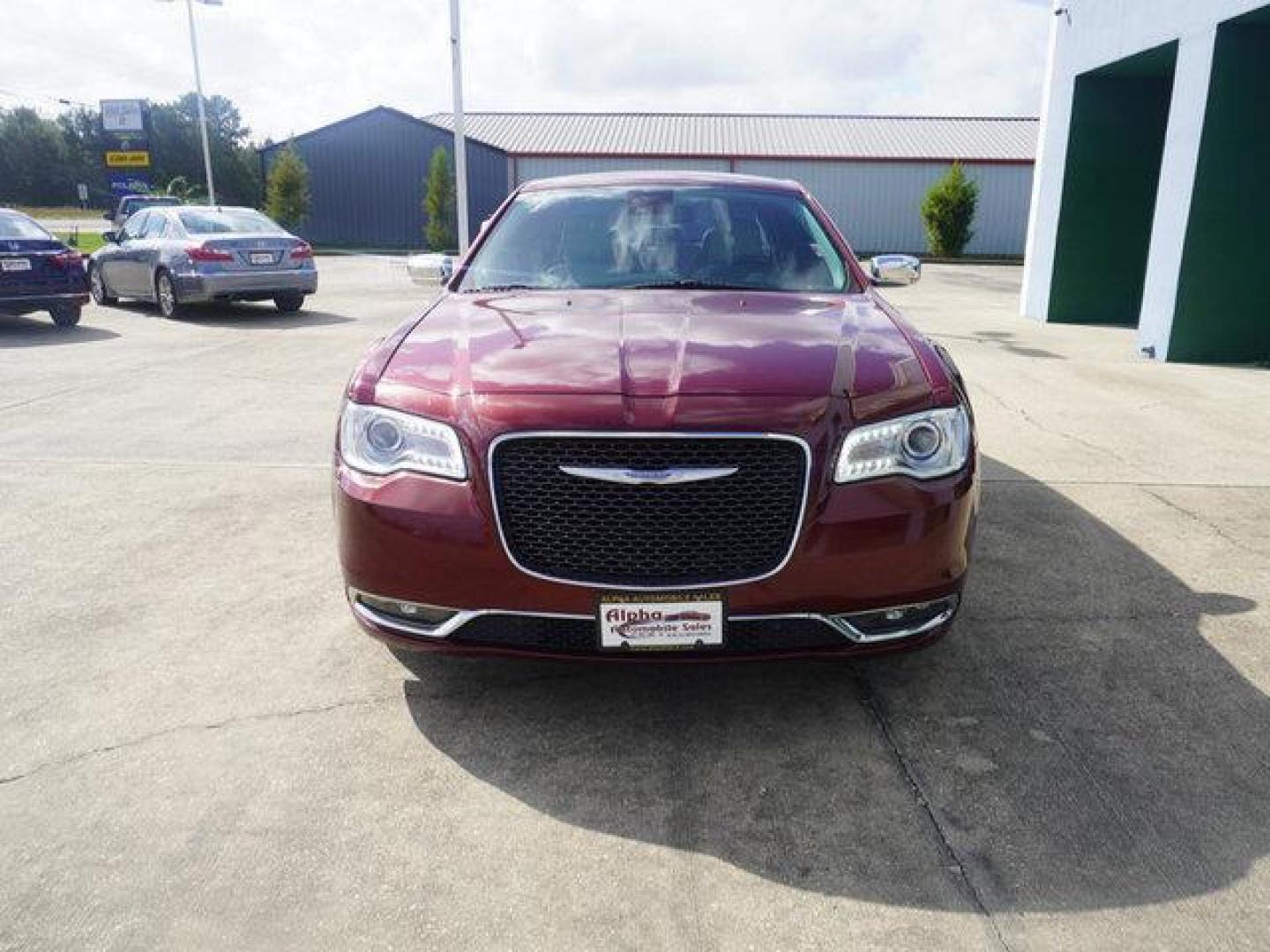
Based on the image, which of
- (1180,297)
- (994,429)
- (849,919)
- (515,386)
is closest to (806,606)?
(849,919)

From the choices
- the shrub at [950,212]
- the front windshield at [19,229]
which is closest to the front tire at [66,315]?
the front windshield at [19,229]

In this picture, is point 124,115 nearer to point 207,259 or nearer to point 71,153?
point 207,259

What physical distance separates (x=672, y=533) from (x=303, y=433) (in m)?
4.73

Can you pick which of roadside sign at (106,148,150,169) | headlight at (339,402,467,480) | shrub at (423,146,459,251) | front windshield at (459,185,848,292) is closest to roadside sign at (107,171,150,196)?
roadside sign at (106,148,150,169)

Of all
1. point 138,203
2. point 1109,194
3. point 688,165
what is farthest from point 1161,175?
point 138,203

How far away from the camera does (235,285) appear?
499 inches

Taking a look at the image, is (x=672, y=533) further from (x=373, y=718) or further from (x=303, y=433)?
(x=303, y=433)

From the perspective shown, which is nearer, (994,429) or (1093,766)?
(1093,766)

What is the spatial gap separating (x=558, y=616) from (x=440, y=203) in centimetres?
3422

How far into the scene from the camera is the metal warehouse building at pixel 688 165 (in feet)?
119

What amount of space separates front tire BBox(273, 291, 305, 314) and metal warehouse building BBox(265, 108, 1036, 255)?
75.2ft

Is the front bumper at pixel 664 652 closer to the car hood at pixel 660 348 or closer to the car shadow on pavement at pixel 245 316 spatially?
the car hood at pixel 660 348

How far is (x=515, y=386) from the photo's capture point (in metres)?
2.74

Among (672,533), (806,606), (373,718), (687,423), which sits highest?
(687,423)
